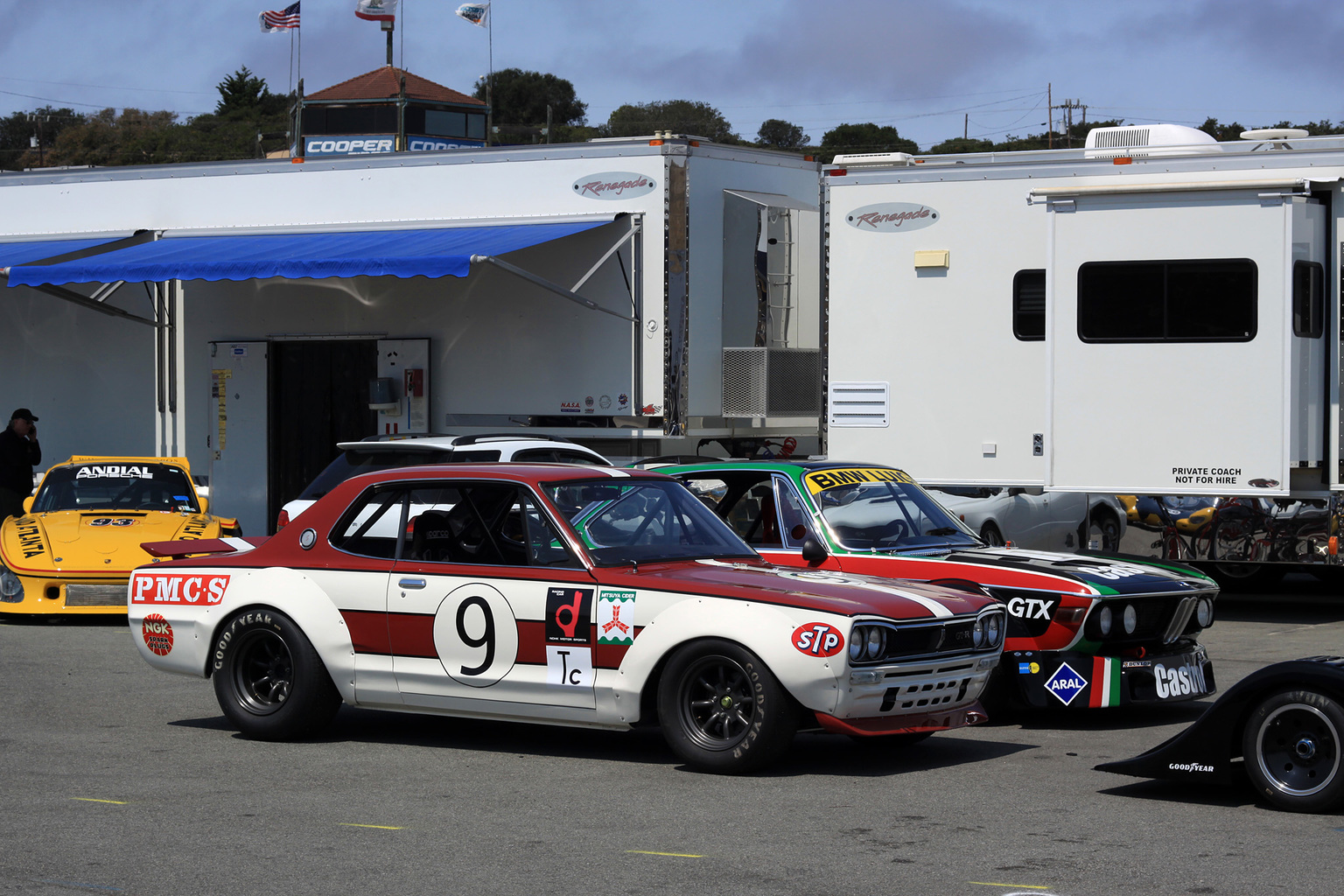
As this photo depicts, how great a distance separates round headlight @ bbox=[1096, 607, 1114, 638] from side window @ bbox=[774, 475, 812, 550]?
1.72 meters

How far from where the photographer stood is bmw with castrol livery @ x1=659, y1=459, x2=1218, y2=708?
26.9 ft

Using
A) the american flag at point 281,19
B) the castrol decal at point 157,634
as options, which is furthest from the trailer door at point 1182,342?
the american flag at point 281,19

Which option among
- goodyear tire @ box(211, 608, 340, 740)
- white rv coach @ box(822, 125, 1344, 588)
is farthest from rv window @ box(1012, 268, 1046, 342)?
goodyear tire @ box(211, 608, 340, 740)

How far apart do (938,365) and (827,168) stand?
7.03ft

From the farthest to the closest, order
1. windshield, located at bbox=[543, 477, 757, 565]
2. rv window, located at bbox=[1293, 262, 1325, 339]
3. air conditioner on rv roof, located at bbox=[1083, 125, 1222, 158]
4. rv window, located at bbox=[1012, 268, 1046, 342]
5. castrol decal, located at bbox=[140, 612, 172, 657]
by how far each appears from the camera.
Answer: rv window, located at bbox=[1012, 268, 1046, 342] → air conditioner on rv roof, located at bbox=[1083, 125, 1222, 158] → rv window, located at bbox=[1293, 262, 1325, 339] → castrol decal, located at bbox=[140, 612, 172, 657] → windshield, located at bbox=[543, 477, 757, 565]

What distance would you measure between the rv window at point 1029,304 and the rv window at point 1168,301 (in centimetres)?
63

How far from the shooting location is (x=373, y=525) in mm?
8047

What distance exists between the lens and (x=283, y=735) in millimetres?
7953

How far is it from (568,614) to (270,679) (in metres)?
1.80

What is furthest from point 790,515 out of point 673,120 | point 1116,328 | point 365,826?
point 673,120

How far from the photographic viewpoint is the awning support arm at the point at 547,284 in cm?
1473

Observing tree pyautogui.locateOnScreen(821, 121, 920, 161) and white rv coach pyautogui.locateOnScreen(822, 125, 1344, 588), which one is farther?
tree pyautogui.locateOnScreen(821, 121, 920, 161)

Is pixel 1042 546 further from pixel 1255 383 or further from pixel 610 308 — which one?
pixel 610 308

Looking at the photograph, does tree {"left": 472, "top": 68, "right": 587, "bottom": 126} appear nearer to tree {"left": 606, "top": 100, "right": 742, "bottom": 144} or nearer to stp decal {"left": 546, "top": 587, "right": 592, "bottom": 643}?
tree {"left": 606, "top": 100, "right": 742, "bottom": 144}
